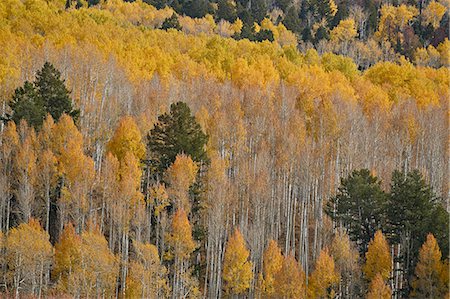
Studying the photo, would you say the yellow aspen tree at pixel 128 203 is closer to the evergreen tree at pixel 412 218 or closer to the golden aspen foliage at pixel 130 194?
the golden aspen foliage at pixel 130 194

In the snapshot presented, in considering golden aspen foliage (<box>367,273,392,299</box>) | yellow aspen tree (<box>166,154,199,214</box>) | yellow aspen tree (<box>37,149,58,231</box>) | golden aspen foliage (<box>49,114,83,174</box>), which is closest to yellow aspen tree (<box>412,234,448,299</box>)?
golden aspen foliage (<box>367,273,392,299</box>)

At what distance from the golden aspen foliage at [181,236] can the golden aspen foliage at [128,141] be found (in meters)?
7.12

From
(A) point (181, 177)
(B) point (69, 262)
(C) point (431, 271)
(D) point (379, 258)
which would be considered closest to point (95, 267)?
(B) point (69, 262)

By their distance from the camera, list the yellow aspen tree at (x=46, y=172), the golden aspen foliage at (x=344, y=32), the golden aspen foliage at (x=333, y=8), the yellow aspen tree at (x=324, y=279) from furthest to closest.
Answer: the golden aspen foliage at (x=333, y=8) → the golden aspen foliage at (x=344, y=32) → the yellow aspen tree at (x=46, y=172) → the yellow aspen tree at (x=324, y=279)

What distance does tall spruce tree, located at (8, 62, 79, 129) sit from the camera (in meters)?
43.2

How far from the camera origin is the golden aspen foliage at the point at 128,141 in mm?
43281

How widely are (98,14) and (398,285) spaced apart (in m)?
71.5

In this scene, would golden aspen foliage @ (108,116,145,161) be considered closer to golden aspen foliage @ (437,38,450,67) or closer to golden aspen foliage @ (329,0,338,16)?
golden aspen foliage @ (437,38,450,67)

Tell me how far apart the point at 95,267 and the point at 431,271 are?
1783 cm

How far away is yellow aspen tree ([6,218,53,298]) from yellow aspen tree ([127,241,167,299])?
187 inches

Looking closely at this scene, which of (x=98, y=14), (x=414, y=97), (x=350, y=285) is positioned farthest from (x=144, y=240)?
(x=98, y=14)

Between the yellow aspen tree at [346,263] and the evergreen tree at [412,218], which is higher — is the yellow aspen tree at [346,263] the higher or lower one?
the lower one

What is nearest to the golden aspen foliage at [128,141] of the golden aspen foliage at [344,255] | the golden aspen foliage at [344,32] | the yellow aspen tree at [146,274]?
the yellow aspen tree at [146,274]

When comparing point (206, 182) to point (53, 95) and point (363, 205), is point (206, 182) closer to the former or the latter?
point (363, 205)
